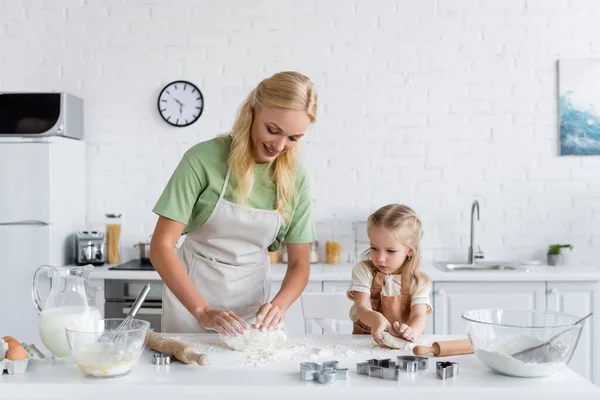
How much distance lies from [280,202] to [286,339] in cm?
52

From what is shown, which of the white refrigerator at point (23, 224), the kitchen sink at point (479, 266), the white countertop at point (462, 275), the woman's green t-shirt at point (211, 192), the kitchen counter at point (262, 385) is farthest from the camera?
the kitchen sink at point (479, 266)

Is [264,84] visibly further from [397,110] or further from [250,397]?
[397,110]

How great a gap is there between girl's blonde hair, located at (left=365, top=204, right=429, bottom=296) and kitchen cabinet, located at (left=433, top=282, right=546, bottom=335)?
166cm

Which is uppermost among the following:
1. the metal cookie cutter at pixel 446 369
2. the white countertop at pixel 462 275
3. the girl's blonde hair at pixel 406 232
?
the girl's blonde hair at pixel 406 232

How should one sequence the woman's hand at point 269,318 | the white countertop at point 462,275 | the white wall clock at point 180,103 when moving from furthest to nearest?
the white wall clock at point 180,103 < the white countertop at point 462,275 < the woman's hand at point 269,318

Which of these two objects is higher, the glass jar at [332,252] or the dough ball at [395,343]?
the glass jar at [332,252]

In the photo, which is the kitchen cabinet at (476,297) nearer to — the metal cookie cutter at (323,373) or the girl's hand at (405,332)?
the girl's hand at (405,332)

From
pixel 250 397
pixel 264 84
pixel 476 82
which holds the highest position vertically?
pixel 476 82

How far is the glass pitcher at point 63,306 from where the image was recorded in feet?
6.13

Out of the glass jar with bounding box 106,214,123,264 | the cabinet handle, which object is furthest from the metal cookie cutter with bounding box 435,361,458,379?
the glass jar with bounding box 106,214,123,264

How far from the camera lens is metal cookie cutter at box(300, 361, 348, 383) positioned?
5.43ft

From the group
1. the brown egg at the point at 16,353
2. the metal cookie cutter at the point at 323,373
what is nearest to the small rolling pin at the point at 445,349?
the metal cookie cutter at the point at 323,373

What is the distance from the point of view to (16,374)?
1739 millimetres

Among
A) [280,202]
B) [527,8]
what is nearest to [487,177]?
[527,8]
